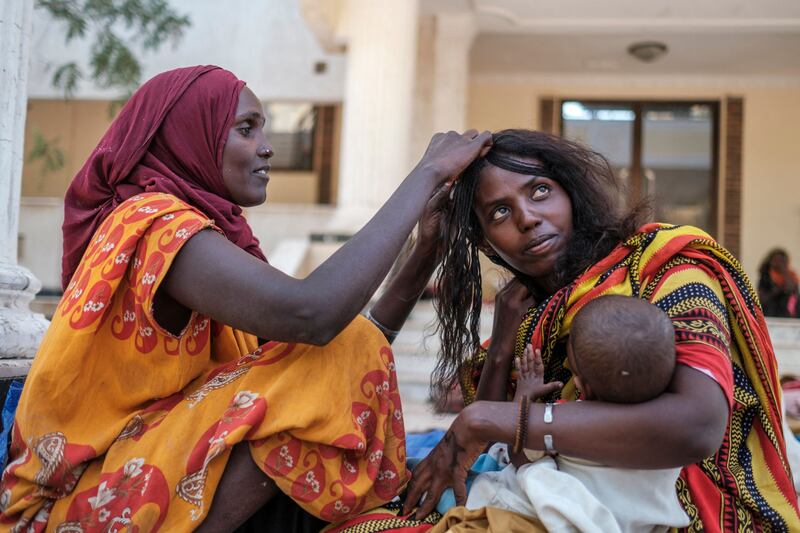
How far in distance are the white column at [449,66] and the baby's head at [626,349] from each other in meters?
9.15

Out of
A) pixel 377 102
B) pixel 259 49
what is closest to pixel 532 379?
pixel 377 102

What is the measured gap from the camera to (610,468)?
1628mm

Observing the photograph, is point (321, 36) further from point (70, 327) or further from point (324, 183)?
point (70, 327)

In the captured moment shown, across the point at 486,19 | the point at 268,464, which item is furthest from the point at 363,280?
the point at 486,19

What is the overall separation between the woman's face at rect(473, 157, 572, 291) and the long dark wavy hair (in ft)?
0.09

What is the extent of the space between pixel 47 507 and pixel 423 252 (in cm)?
122

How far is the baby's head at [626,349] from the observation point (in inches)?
60.7

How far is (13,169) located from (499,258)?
1.71 m

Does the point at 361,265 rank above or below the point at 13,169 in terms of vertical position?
below

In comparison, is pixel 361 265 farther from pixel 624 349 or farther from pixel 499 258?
pixel 499 258

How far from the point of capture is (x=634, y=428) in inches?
60.7

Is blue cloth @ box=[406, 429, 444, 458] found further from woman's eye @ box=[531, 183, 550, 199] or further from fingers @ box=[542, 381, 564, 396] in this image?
woman's eye @ box=[531, 183, 550, 199]

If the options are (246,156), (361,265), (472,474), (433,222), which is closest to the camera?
(361,265)

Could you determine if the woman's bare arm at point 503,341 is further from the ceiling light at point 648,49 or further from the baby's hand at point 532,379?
the ceiling light at point 648,49
